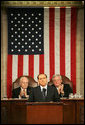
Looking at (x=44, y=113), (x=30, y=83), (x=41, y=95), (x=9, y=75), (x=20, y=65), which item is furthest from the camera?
(x=20, y=65)

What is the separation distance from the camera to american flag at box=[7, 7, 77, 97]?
12859 millimetres

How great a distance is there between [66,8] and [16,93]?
400 cm

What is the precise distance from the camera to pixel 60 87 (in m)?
11.4

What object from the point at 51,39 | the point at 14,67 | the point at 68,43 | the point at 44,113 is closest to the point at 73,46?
the point at 68,43

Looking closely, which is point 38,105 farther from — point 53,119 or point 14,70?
point 14,70

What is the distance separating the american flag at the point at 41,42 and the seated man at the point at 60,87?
49.5 inches

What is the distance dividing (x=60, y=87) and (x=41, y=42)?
2314 mm

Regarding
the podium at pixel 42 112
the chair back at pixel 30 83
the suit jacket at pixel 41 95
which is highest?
the chair back at pixel 30 83

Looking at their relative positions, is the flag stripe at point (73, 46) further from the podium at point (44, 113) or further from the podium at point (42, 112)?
the podium at point (44, 113)

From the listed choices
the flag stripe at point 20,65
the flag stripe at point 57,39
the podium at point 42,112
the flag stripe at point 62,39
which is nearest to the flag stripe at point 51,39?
the flag stripe at point 57,39

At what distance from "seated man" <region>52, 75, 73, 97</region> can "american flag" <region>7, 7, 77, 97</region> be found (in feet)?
4.12

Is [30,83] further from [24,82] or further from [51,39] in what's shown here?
[51,39]

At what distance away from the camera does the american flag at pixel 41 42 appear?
12.9 m

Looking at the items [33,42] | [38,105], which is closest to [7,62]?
[33,42]
